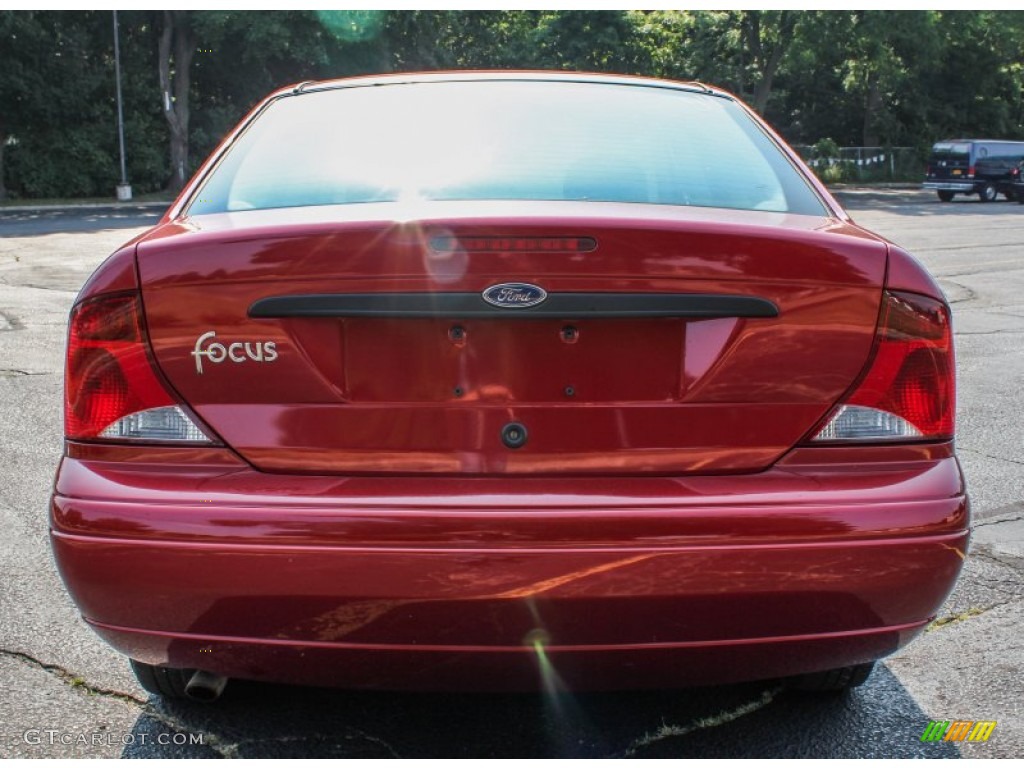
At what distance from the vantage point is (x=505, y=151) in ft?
9.80

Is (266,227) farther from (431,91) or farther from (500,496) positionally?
(431,91)

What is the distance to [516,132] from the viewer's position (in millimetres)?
3104

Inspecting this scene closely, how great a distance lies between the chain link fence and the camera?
45.8 m

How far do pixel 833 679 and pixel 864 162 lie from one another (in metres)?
46.7

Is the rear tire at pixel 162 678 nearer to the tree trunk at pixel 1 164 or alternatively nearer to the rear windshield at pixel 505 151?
the rear windshield at pixel 505 151

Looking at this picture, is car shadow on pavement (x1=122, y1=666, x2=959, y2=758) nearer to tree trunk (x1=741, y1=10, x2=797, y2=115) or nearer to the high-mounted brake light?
the high-mounted brake light

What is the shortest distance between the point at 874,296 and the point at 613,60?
4621cm

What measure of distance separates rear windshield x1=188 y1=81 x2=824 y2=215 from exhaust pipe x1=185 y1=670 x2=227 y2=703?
41.3 inches

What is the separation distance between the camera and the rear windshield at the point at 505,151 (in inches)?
110

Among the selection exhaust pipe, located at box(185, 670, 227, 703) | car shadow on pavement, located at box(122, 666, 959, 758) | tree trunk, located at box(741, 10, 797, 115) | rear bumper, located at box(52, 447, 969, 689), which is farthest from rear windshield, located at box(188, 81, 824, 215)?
tree trunk, located at box(741, 10, 797, 115)

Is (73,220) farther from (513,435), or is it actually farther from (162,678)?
(513,435)

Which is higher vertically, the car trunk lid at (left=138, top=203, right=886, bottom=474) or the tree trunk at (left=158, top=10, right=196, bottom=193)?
the car trunk lid at (left=138, top=203, right=886, bottom=474)

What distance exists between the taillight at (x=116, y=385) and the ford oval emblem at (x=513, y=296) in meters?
0.63

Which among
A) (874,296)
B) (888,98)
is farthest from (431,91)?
(888,98)
